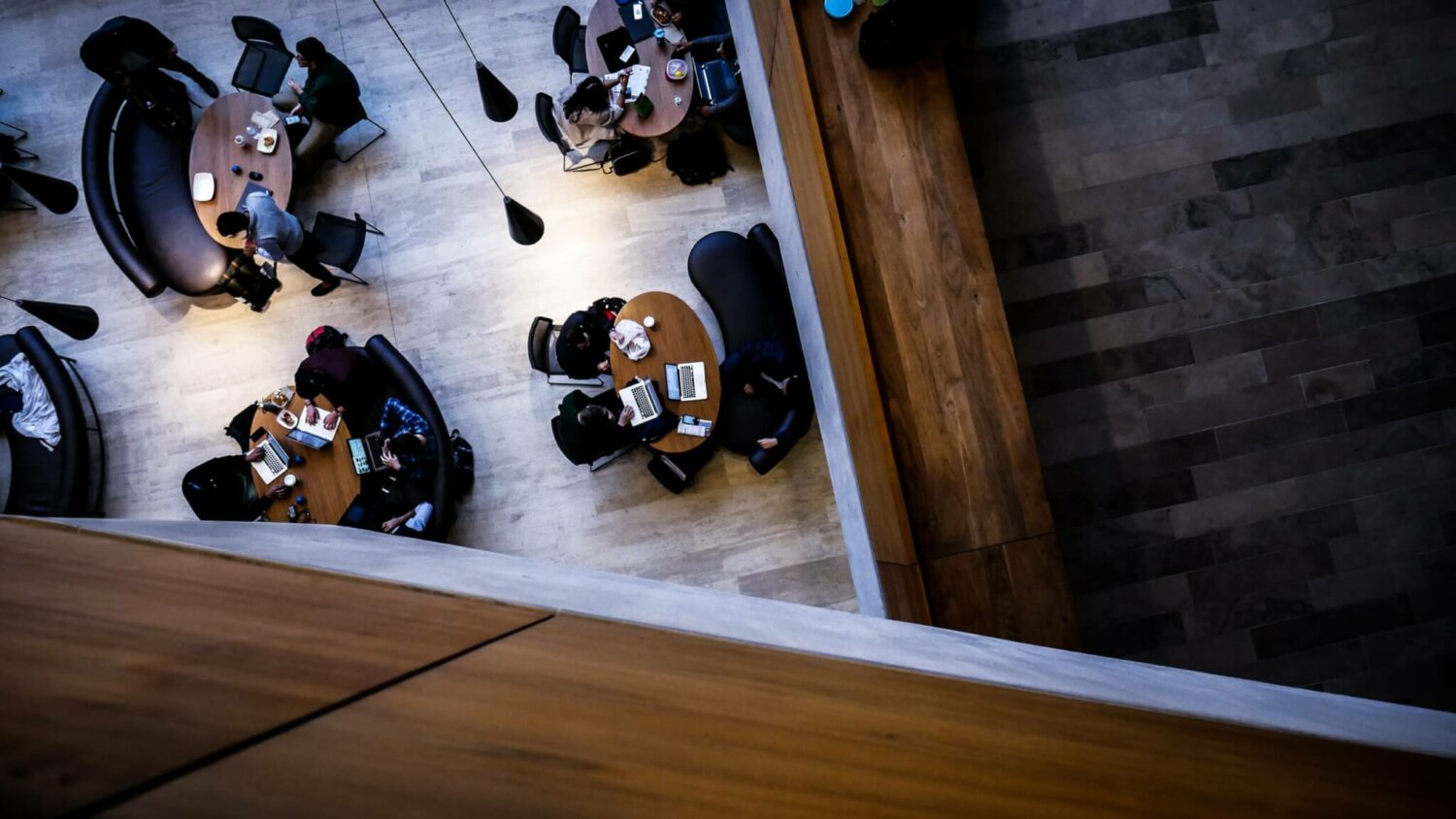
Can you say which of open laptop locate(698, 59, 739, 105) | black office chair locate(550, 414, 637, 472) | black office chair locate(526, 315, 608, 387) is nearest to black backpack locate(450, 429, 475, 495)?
black office chair locate(550, 414, 637, 472)

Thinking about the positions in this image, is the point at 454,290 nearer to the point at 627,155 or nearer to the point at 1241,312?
the point at 627,155

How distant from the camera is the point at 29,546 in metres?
0.97

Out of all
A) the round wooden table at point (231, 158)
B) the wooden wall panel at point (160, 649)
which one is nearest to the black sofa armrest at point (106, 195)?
the round wooden table at point (231, 158)

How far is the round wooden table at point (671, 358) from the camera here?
208 inches

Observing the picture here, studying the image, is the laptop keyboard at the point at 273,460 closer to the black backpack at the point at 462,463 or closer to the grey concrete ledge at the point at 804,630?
the black backpack at the point at 462,463

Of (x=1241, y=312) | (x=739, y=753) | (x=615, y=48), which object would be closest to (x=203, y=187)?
(x=615, y=48)

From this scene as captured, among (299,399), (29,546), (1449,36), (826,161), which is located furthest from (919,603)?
(1449,36)

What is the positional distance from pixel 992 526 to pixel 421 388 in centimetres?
405

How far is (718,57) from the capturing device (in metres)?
5.66

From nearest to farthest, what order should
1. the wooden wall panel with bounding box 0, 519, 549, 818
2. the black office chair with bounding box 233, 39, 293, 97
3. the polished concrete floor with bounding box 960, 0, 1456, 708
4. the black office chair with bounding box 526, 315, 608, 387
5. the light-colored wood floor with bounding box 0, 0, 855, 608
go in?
the wooden wall panel with bounding box 0, 519, 549, 818 < the polished concrete floor with bounding box 960, 0, 1456, 708 < the black office chair with bounding box 526, 315, 608, 387 < the light-colored wood floor with bounding box 0, 0, 855, 608 < the black office chair with bounding box 233, 39, 293, 97

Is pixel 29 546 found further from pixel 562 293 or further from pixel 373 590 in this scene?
pixel 562 293

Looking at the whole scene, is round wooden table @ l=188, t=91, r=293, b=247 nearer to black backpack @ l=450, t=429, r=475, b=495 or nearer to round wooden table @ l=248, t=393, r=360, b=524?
round wooden table @ l=248, t=393, r=360, b=524

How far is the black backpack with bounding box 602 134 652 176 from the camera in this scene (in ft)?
19.2

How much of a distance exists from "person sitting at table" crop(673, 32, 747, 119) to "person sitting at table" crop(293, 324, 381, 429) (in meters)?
3.24
